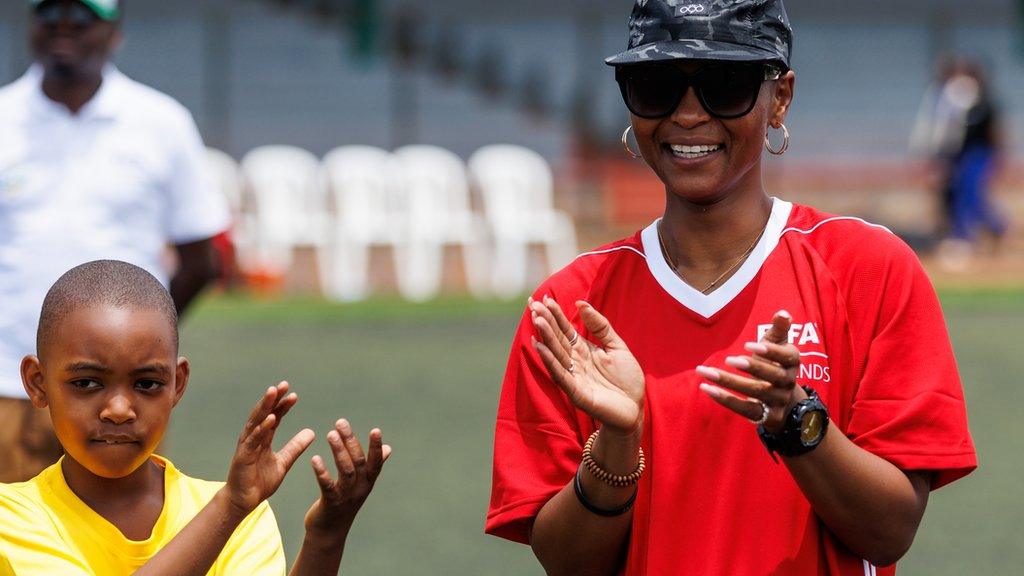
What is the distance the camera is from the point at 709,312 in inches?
125

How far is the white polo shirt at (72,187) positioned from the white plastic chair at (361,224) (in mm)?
15080

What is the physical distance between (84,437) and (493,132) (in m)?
25.0

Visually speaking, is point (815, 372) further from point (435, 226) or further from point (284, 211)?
point (284, 211)

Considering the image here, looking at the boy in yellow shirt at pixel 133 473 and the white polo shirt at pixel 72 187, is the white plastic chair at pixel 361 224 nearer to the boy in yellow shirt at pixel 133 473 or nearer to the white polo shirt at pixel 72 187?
the white polo shirt at pixel 72 187

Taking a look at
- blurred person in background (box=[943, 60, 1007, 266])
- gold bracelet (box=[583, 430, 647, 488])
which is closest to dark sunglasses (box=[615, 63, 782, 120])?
gold bracelet (box=[583, 430, 647, 488])

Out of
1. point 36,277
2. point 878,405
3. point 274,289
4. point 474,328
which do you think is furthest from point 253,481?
point 274,289

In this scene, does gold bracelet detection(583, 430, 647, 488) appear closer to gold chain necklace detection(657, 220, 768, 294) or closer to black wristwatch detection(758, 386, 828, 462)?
black wristwatch detection(758, 386, 828, 462)

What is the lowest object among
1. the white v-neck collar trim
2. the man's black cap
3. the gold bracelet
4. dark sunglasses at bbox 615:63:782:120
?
the gold bracelet

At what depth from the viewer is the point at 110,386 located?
3090 millimetres

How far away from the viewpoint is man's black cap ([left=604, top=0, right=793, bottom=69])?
3.10 metres

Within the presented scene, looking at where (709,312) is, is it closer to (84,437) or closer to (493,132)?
(84,437)

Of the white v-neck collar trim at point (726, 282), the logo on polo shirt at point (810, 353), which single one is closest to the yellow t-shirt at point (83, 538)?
the white v-neck collar trim at point (726, 282)

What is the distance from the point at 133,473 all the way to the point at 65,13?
2.33 m

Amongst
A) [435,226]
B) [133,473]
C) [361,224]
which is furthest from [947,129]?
[133,473]
